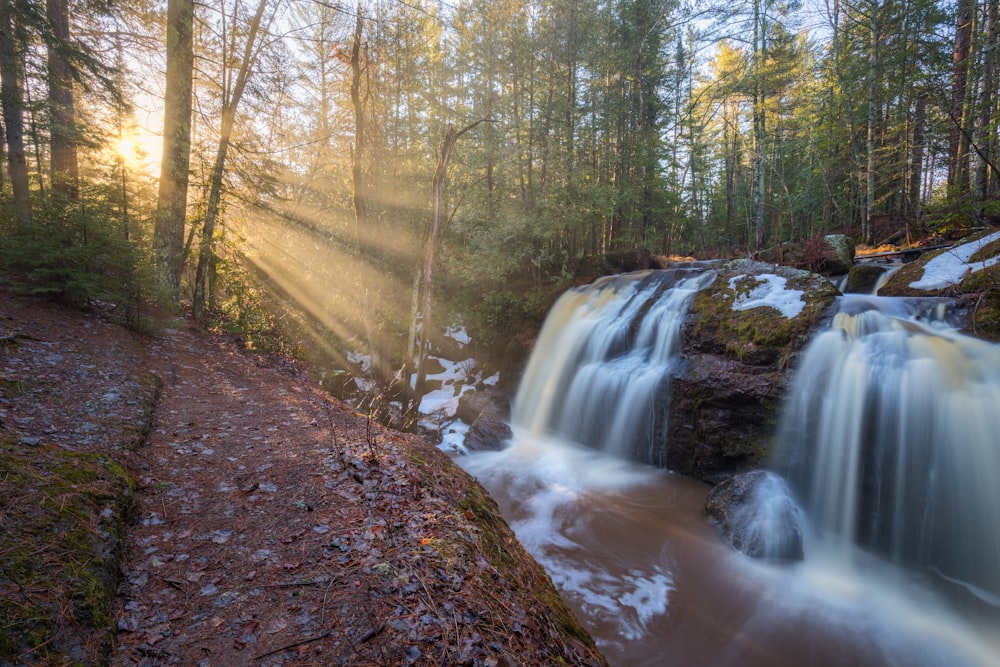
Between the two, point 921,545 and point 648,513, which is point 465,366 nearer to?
point 648,513

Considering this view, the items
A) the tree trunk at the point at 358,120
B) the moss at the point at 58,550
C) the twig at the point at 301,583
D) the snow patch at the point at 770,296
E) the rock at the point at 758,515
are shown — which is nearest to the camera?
the moss at the point at 58,550

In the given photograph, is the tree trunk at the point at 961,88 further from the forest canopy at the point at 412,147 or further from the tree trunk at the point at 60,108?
the tree trunk at the point at 60,108

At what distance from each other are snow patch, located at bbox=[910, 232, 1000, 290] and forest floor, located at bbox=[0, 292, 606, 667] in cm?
791

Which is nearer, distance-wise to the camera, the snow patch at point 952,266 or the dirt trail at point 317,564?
the dirt trail at point 317,564

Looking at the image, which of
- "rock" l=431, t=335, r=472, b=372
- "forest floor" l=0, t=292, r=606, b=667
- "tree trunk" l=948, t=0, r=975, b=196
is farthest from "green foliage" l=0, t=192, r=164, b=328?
"tree trunk" l=948, t=0, r=975, b=196

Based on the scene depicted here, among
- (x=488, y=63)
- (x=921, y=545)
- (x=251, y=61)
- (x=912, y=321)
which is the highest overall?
(x=488, y=63)

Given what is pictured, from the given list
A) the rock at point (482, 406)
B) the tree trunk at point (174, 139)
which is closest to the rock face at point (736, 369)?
the rock at point (482, 406)

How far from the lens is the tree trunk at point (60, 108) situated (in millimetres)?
7500

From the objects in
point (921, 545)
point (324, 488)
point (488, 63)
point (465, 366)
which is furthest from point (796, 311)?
point (488, 63)

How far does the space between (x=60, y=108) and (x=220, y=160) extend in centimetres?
240

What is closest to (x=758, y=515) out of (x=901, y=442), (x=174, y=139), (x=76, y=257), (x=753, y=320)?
(x=901, y=442)

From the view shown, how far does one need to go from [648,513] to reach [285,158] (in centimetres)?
1810

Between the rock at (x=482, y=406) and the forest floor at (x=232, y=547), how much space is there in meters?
5.65

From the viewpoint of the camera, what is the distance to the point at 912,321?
618cm
